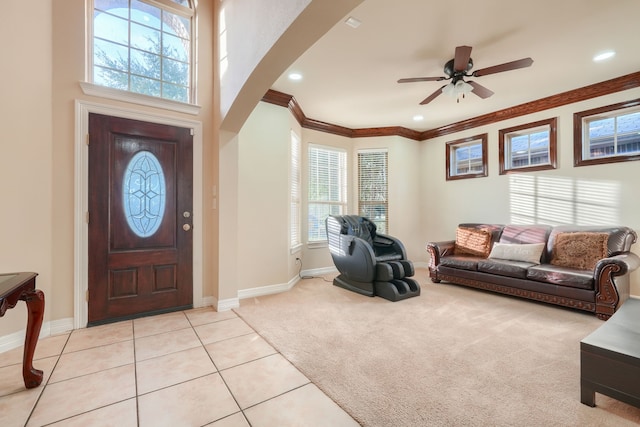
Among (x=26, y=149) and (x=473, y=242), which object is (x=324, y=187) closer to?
(x=473, y=242)

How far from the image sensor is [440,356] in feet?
6.92

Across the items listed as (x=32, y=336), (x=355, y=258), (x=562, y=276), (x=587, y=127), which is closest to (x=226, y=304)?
(x=32, y=336)

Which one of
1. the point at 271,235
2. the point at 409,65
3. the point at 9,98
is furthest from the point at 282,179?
the point at 9,98

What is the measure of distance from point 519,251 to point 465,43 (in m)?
2.71

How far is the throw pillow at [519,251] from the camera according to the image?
3.61 m

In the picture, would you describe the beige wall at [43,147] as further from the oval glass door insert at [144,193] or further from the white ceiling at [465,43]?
the white ceiling at [465,43]

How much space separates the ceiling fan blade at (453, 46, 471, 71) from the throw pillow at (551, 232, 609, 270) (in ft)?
8.22

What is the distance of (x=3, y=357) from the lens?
6.75 ft

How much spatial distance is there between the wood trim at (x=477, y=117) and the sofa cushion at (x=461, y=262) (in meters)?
2.43

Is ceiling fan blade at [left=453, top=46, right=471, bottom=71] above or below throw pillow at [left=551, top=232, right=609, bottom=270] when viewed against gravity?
above

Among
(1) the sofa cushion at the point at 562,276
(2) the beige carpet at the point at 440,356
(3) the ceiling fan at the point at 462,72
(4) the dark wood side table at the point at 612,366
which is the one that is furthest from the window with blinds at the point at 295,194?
(4) the dark wood side table at the point at 612,366

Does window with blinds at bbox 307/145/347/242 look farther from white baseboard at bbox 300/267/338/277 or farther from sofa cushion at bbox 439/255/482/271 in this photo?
sofa cushion at bbox 439/255/482/271

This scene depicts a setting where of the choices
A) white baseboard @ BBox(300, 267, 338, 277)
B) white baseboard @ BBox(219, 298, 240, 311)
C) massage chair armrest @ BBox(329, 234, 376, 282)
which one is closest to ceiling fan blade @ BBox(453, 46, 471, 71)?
massage chair armrest @ BBox(329, 234, 376, 282)

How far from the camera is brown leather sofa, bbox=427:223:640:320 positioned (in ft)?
9.29
